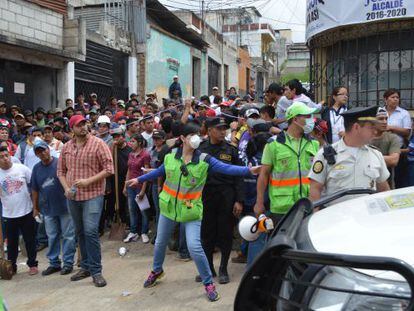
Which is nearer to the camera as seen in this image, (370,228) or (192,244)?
(370,228)

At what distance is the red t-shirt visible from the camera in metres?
7.05

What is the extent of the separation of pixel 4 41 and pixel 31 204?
6.39 meters

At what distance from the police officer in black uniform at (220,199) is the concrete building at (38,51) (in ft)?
25.3

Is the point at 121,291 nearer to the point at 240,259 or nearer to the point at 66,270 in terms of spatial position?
the point at 66,270

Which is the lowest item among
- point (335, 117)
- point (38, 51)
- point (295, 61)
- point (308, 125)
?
point (308, 125)

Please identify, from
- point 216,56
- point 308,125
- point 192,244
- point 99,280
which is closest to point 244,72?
point 216,56

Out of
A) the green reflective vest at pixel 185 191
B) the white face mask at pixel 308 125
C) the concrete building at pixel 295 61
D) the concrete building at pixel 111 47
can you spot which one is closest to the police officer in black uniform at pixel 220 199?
the green reflective vest at pixel 185 191

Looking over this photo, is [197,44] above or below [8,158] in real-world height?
above

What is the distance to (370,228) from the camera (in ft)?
7.36

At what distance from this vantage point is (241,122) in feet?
21.8

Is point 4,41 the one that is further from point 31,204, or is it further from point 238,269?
point 238,269

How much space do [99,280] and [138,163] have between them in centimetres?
216

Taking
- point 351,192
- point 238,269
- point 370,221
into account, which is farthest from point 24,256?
point 370,221

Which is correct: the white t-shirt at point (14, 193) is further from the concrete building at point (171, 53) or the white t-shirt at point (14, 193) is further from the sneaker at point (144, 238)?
the concrete building at point (171, 53)
